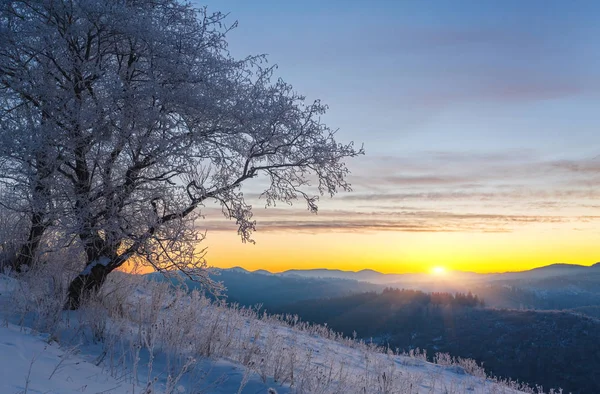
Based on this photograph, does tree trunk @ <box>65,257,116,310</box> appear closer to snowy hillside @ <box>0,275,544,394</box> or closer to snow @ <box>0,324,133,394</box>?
snowy hillside @ <box>0,275,544,394</box>

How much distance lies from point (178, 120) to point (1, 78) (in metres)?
3.67

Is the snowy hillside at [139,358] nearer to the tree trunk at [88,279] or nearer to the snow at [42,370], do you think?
the snow at [42,370]

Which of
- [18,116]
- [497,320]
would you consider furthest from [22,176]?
[497,320]

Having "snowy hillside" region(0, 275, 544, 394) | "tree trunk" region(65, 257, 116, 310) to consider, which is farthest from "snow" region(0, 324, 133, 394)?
"tree trunk" region(65, 257, 116, 310)

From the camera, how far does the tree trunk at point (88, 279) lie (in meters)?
9.21

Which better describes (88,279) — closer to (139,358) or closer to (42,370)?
(139,358)

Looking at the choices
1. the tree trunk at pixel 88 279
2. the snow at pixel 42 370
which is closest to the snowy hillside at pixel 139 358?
the snow at pixel 42 370

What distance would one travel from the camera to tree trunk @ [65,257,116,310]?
921 centimetres

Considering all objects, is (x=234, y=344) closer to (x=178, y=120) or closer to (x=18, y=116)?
(x=178, y=120)

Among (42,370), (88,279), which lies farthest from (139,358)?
(88,279)

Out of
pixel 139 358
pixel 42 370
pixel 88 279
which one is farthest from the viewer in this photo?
pixel 88 279

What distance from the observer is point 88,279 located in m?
9.32

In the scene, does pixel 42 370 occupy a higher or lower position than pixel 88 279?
lower

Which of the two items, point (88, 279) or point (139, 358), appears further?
point (88, 279)
